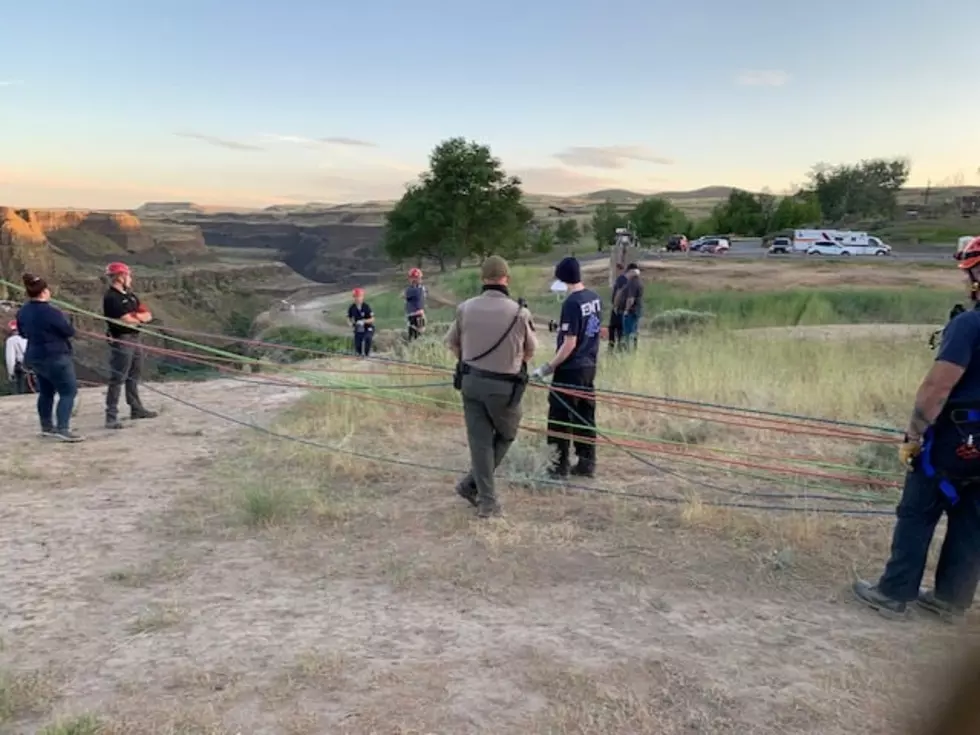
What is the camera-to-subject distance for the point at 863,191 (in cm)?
8175

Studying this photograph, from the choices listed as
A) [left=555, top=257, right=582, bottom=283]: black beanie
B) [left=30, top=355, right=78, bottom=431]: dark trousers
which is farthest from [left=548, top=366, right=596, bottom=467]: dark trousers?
[left=30, top=355, right=78, bottom=431]: dark trousers

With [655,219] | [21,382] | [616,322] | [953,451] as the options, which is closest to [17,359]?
[21,382]

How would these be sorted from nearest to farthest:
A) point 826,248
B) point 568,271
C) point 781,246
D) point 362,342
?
1. point 568,271
2. point 362,342
3. point 826,248
4. point 781,246

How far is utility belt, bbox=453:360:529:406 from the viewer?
5.68 metres

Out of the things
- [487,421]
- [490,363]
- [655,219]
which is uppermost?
[655,219]

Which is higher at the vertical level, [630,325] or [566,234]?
[566,234]

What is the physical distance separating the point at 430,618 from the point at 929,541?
2672 mm

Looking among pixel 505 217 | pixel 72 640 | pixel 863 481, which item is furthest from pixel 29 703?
pixel 505 217

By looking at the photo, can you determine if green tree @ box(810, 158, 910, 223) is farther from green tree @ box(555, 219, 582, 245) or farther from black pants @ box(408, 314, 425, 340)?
black pants @ box(408, 314, 425, 340)

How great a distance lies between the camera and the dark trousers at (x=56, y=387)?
27.2ft

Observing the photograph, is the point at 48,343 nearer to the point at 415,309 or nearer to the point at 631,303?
the point at 415,309

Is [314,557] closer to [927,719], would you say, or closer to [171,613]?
[171,613]

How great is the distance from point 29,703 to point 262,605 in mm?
1264

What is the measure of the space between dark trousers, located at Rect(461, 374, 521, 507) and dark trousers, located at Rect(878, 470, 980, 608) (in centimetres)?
250
